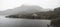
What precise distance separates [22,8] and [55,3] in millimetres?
538

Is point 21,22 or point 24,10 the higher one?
point 24,10

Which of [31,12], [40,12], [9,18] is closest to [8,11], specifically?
[9,18]

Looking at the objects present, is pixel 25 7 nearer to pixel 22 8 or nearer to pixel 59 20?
pixel 22 8

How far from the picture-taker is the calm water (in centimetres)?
133

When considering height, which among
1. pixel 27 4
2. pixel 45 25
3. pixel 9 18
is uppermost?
pixel 27 4

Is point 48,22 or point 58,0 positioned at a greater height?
point 58,0

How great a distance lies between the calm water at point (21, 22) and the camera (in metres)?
1.33

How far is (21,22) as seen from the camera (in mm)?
1349

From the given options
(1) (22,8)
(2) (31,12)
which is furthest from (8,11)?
(2) (31,12)

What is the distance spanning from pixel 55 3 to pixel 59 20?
28 centimetres

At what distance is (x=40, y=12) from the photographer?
137cm

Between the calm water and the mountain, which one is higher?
the mountain

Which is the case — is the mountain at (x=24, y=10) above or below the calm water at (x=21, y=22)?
above

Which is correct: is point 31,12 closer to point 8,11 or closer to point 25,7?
point 25,7
